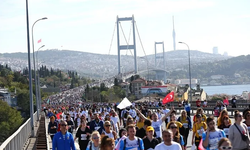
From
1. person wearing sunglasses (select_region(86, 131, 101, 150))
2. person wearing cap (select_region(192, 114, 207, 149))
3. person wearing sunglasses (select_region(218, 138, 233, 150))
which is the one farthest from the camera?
person wearing cap (select_region(192, 114, 207, 149))

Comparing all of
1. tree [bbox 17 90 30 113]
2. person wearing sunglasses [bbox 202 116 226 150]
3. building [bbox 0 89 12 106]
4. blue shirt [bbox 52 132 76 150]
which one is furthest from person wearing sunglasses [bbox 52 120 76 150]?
building [bbox 0 89 12 106]

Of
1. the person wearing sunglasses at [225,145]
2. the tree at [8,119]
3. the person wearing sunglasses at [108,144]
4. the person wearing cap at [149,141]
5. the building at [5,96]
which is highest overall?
the person wearing sunglasses at [225,145]

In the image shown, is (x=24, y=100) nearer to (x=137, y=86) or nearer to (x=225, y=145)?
(x=137, y=86)

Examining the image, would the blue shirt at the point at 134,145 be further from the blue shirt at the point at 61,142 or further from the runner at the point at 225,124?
the runner at the point at 225,124

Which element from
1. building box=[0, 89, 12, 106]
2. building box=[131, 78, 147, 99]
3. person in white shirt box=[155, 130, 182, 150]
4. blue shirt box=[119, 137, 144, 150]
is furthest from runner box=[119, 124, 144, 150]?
building box=[131, 78, 147, 99]

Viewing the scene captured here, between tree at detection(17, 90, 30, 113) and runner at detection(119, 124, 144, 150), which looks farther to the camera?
tree at detection(17, 90, 30, 113)

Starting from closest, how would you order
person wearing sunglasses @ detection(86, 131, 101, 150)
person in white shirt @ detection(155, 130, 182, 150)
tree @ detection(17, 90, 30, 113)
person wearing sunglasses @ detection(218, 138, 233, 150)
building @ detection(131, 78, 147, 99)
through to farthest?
person wearing sunglasses @ detection(218, 138, 233, 150) → person in white shirt @ detection(155, 130, 182, 150) → person wearing sunglasses @ detection(86, 131, 101, 150) → tree @ detection(17, 90, 30, 113) → building @ detection(131, 78, 147, 99)

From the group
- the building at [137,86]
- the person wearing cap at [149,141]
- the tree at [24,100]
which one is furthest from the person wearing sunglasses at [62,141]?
the building at [137,86]

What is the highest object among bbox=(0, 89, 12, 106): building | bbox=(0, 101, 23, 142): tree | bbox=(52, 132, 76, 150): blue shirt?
bbox=(52, 132, 76, 150): blue shirt

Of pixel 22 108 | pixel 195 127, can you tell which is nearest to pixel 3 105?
pixel 22 108

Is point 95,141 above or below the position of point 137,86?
above

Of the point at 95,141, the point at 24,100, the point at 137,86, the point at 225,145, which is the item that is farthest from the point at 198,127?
the point at 137,86

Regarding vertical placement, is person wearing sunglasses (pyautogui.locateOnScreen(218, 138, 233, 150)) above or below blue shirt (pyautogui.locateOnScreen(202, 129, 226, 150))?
above

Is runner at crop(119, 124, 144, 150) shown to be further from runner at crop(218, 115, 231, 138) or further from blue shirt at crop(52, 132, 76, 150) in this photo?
runner at crop(218, 115, 231, 138)
